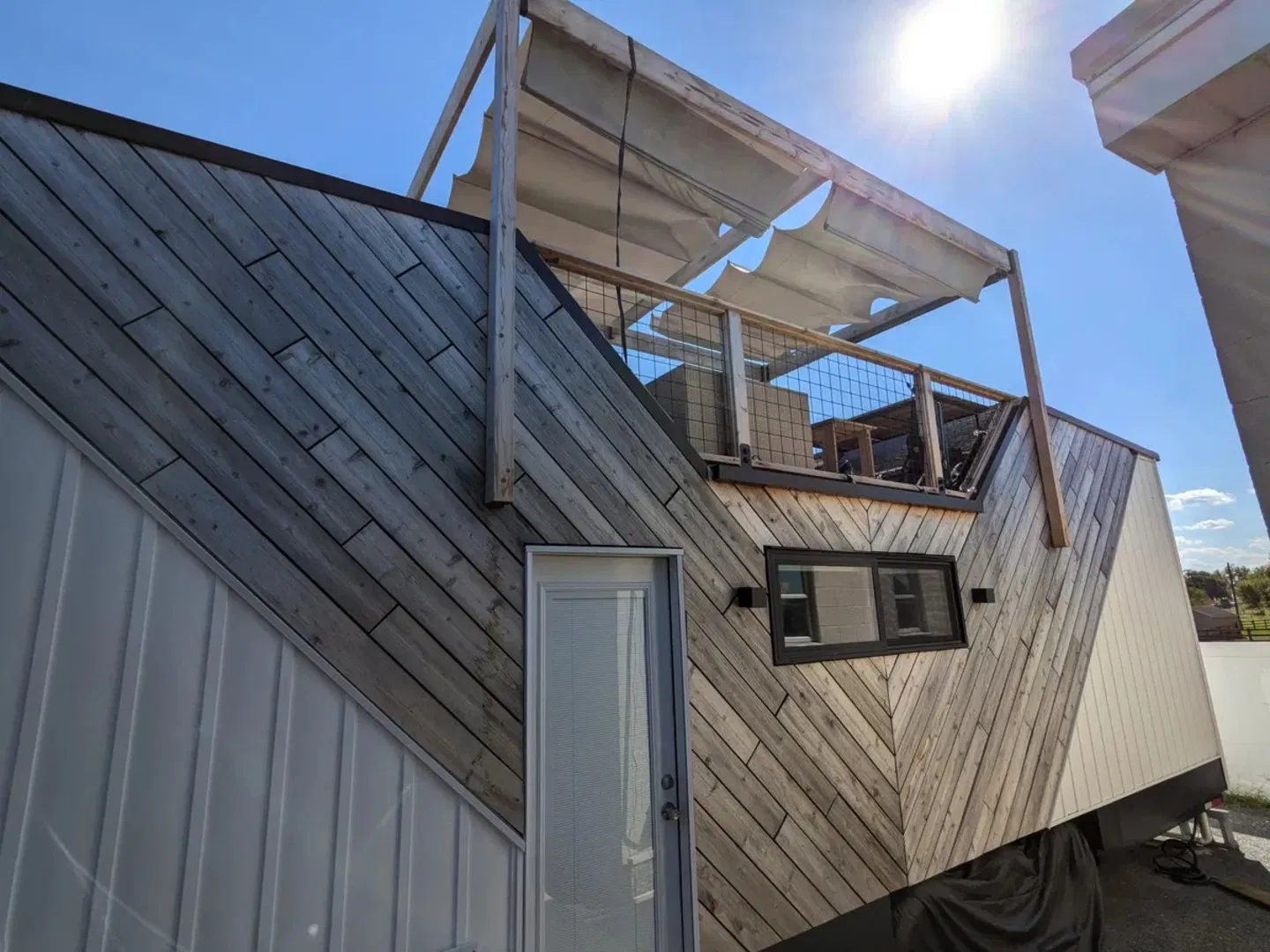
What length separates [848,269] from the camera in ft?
14.2

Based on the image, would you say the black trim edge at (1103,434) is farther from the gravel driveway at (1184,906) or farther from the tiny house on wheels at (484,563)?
the gravel driveway at (1184,906)

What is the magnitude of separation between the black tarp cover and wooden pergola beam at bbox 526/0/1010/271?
401 centimetres

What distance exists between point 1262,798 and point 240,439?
36.8 ft

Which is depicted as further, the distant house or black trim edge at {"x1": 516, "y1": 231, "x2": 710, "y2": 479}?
the distant house

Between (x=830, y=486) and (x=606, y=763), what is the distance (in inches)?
74.8

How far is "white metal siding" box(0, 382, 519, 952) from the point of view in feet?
5.05

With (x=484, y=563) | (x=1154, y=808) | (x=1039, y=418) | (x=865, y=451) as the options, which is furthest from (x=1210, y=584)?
(x=484, y=563)

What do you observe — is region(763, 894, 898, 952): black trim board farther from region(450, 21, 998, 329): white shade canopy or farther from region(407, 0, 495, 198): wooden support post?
region(407, 0, 495, 198): wooden support post

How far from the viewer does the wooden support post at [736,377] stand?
122 inches

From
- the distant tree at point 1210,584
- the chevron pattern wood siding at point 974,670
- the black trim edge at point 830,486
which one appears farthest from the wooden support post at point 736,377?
the distant tree at point 1210,584

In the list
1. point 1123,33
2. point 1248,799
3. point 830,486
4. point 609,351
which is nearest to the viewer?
point 1123,33

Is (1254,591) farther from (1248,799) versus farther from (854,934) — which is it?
(854,934)

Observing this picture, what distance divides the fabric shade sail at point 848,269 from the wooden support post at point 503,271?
2060 millimetres

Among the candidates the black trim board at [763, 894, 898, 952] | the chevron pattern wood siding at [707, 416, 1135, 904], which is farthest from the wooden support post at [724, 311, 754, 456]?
the black trim board at [763, 894, 898, 952]
